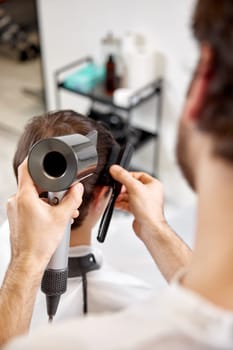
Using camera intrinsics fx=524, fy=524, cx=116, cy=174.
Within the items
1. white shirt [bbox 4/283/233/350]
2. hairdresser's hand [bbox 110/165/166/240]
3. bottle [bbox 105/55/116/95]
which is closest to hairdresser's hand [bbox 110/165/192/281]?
hairdresser's hand [bbox 110/165/166/240]

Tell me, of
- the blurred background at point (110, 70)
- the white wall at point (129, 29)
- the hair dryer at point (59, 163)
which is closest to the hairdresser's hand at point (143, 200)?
the hair dryer at point (59, 163)

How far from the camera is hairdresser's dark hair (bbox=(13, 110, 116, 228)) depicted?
4.10 ft

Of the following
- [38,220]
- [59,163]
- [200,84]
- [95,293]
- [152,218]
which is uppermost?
[200,84]

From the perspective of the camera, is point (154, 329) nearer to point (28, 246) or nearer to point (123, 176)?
point (28, 246)

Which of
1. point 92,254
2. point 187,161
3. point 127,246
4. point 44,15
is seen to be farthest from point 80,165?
point 44,15

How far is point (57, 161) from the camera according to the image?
96 centimetres

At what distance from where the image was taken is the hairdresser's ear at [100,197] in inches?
51.7

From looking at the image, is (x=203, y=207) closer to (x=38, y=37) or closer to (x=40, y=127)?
(x=40, y=127)

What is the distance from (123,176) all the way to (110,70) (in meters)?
1.37

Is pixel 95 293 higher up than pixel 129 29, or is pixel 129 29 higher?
pixel 129 29

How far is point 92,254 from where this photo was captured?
141cm

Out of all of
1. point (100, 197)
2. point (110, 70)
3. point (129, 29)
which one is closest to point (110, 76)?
point (110, 70)

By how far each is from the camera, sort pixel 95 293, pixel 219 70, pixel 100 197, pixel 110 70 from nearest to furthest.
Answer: pixel 219 70 < pixel 100 197 < pixel 95 293 < pixel 110 70

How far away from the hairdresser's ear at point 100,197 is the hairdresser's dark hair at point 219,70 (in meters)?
0.68
